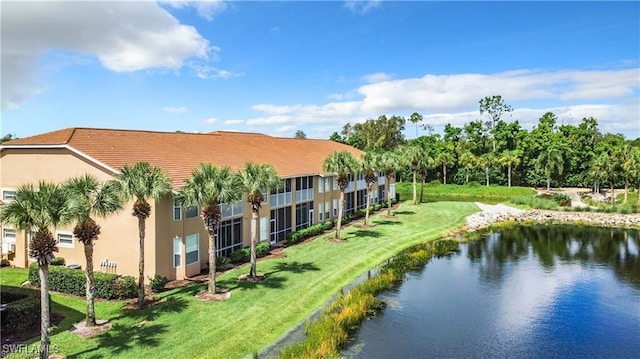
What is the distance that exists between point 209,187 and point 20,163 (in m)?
14.6

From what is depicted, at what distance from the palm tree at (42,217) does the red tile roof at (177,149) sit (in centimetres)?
901

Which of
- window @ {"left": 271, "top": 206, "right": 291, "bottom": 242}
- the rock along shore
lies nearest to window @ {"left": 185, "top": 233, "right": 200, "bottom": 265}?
window @ {"left": 271, "top": 206, "right": 291, "bottom": 242}

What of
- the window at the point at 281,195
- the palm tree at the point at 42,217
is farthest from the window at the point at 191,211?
the palm tree at the point at 42,217

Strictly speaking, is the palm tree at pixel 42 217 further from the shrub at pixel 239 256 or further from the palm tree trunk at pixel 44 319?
the shrub at pixel 239 256

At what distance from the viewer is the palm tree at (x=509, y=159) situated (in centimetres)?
7694

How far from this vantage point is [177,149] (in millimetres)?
32094

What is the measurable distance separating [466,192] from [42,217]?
71876mm

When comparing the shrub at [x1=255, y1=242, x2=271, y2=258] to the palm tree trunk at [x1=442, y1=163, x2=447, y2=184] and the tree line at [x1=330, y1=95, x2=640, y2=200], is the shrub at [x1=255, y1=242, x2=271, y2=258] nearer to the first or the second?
the tree line at [x1=330, y1=95, x2=640, y2=200]

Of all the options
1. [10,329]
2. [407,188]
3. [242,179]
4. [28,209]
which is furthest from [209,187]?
[407,188]

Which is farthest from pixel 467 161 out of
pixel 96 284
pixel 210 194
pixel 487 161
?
pixel 96 284

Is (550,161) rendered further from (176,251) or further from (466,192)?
(176,251)

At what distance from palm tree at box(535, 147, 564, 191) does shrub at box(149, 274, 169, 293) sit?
221ft

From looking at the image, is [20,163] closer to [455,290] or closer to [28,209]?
[28,209]

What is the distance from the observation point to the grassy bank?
7281 cm
